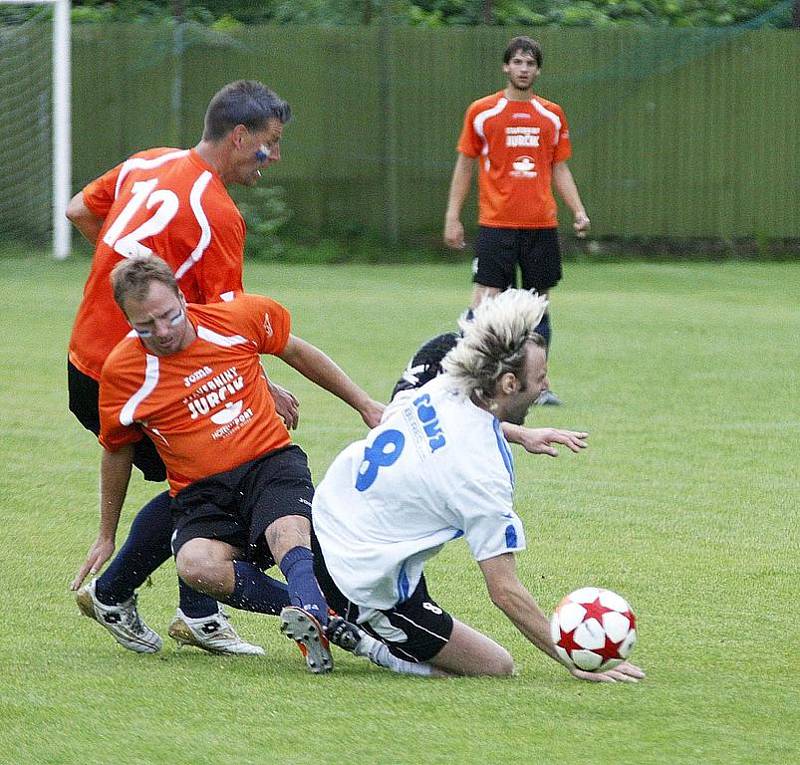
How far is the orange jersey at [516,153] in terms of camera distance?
1019 cm

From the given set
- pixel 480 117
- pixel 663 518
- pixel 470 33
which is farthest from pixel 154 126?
pixel 663 518

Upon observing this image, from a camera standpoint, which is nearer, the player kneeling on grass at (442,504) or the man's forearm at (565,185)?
the player kneeling on grass at (442,504)

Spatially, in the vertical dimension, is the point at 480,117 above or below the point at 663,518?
above

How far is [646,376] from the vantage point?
1021cm

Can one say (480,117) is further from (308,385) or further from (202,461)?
(202,461)

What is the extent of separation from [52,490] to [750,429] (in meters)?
3.75

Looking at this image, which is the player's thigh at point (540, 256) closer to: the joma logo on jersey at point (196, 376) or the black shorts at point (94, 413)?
the black shorts at point (94, 413)

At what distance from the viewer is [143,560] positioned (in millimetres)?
4887

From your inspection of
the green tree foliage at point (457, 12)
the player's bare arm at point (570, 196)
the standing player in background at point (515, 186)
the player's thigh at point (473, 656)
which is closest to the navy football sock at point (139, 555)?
the player's thigh at point (473, 656)

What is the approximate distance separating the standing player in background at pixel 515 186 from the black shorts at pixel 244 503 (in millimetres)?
5305

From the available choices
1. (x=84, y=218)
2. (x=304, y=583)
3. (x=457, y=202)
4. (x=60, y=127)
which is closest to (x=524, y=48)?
(x=457, y=202)

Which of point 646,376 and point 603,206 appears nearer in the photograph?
point 646,376

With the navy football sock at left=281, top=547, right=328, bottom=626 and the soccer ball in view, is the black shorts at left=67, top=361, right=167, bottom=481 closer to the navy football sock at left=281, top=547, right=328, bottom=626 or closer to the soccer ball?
the navy football sock at left=281, top=547, right=328, bottom=626

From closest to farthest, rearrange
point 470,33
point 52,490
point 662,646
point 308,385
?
point 662,646
point 52,490
point 308,385
point 470,33
